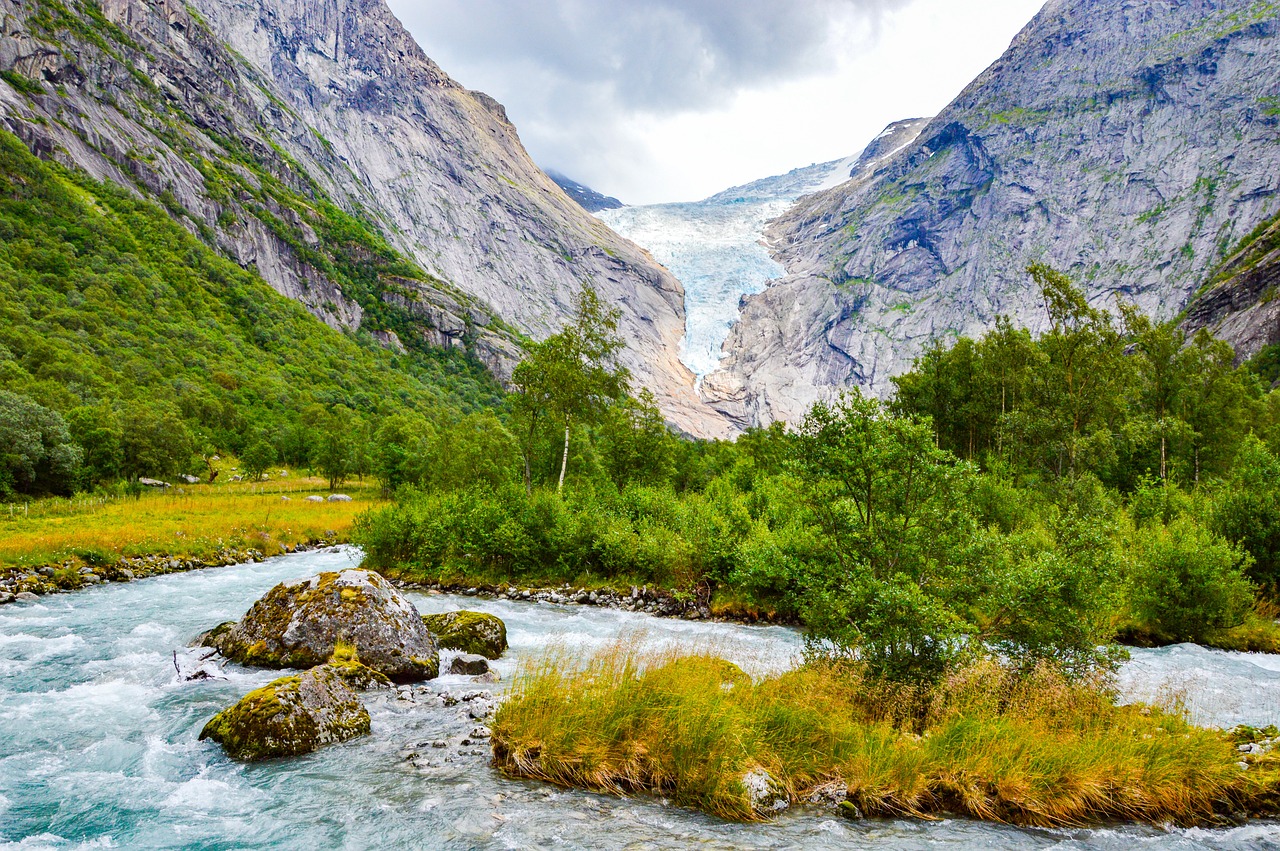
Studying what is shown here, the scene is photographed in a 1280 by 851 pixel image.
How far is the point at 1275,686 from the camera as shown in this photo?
13.7 metres

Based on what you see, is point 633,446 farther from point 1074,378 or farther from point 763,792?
point 763,792

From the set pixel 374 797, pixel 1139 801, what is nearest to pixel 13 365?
pixel 374 797

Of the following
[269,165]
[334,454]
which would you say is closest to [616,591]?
[334,454]

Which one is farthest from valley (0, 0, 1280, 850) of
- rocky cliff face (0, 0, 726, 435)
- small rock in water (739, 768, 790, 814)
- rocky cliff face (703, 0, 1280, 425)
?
rocky cliff face (703, 0, 1280, 425)

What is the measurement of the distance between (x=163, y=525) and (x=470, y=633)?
24242 millimetres

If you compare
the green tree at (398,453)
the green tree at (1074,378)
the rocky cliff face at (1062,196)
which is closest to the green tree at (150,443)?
the green tree at (398,453)

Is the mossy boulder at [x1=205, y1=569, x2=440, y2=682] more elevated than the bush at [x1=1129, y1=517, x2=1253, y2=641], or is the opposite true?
the bush at [x1=1129, y1=517, x2=1253, y2=641]

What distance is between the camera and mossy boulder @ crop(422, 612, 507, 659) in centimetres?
1535

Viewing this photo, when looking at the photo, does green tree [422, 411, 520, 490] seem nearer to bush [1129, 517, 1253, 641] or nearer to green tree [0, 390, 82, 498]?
green tree [0, 390, 82, 498]

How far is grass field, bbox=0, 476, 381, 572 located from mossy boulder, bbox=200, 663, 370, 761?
18.7m

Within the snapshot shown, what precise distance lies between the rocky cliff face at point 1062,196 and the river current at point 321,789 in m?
154

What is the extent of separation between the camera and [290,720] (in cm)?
944

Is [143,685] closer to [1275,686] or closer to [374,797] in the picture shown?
[374,797]

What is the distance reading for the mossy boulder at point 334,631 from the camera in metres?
13.3
